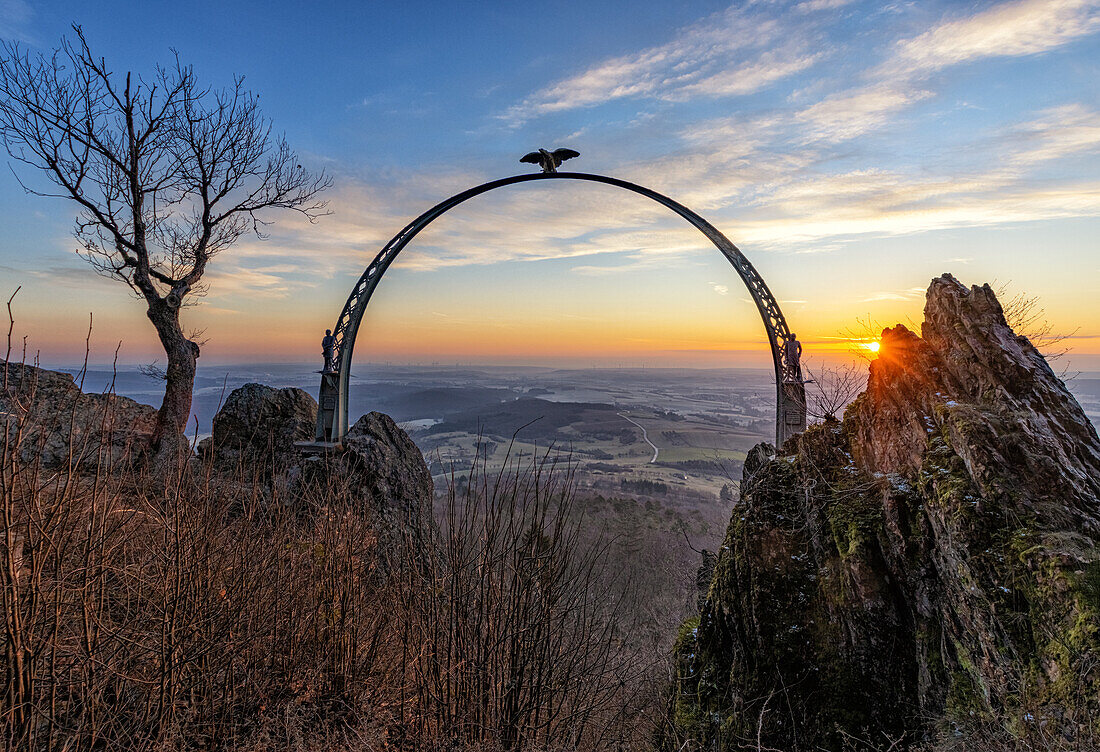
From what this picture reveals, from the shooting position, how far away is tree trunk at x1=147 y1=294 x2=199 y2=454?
9156 millimetres

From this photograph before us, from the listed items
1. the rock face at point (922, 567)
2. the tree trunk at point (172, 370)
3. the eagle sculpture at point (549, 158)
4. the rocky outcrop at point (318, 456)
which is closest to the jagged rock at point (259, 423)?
the rocky outcrop at point (318, 456)

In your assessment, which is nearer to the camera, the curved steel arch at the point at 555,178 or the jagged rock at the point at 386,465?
the curved steel arch at the point at 555,178

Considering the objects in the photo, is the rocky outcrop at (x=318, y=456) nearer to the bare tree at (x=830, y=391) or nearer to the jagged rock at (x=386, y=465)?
the jagged rock at (x=386, y=465)

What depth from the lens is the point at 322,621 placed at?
16.3ft

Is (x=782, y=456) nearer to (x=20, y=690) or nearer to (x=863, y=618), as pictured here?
(x=863, y=618)

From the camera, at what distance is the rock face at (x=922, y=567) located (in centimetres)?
346

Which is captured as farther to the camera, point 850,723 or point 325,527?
point 325,527

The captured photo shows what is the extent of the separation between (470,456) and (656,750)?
3168 millimetres

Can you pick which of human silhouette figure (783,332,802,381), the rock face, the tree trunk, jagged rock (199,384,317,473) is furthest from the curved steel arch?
the tree trunk

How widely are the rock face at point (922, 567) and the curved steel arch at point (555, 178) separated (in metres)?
0.84

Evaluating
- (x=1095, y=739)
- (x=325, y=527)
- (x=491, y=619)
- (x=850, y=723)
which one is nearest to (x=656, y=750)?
(x=850, y=723)

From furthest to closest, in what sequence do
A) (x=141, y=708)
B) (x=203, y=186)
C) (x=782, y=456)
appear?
(x=203, y=186) → (x=782, y=456) → (x=141, y=708)

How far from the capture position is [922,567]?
14.0ft

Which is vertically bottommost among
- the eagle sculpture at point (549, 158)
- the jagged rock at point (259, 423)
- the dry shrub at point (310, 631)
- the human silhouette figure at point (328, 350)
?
the dry shrub at point (310, 631)
